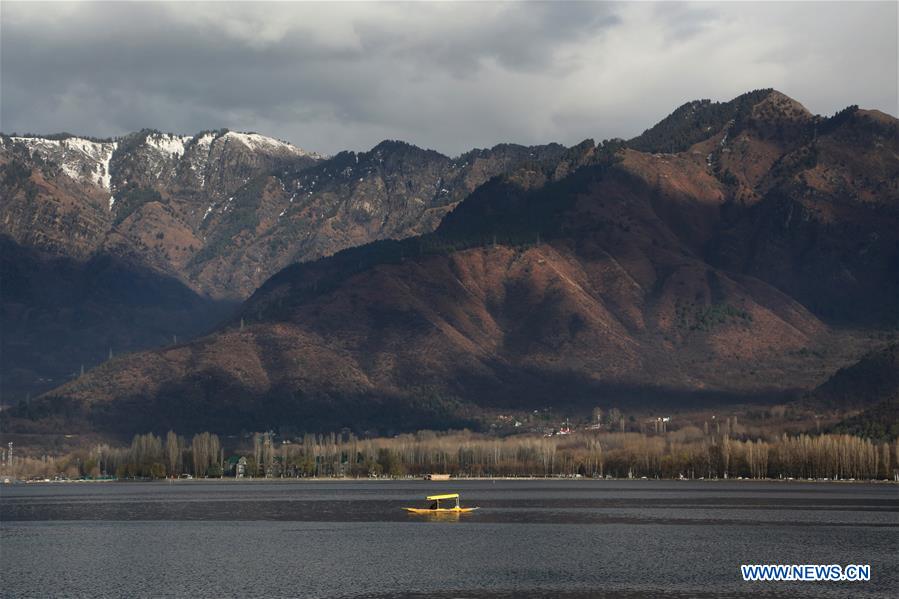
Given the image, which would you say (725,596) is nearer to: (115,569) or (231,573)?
(231,573)

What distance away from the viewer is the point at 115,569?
566 ft

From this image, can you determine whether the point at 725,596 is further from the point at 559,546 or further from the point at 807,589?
the point at 559,546

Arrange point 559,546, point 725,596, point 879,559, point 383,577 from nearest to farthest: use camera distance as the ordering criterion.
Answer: point 725,596 < point 383,577 < point 879,559 < point 559,546

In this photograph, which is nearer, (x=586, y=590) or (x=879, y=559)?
(x=586, y=590)

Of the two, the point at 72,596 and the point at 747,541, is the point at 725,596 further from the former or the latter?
the point at 72,596

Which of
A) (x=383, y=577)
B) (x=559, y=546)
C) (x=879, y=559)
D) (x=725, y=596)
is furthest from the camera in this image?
(x=559, y=546)

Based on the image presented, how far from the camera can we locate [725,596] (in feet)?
465

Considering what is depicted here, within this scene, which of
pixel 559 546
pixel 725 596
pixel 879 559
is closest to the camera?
pixel 725 596

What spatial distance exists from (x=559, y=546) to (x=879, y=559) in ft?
144

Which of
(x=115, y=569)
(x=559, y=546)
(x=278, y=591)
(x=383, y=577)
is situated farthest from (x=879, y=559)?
(x=115, y=569)

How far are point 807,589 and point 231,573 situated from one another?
2684 inches

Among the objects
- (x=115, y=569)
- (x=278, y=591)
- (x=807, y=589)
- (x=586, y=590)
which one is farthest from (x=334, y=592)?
(x=807, y=589)

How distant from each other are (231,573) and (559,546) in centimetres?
4970

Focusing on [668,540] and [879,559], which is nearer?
[879,559]
